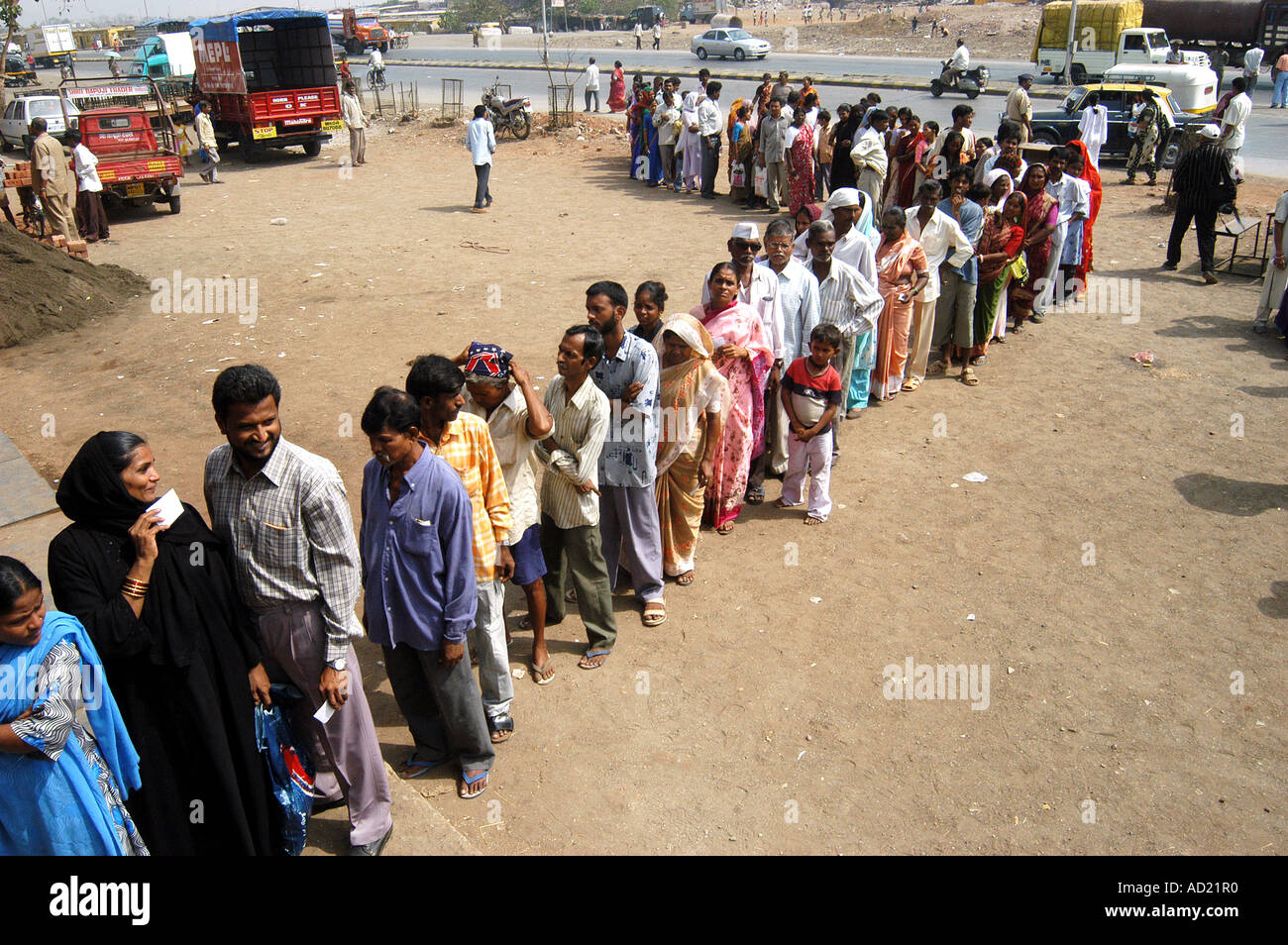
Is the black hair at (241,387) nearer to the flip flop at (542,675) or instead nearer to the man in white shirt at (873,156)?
the flip flop at (542,675)

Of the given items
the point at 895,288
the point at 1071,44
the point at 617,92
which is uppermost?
the point at 1071,44

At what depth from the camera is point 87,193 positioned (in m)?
12.9

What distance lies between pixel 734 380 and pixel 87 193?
11.8 metres

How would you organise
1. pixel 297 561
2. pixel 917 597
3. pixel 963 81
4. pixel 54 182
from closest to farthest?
pixel 297 561, pixel 917 597, pixel 54 182, pixel 963 81

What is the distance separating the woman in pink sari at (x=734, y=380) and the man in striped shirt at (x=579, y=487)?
1064 mm

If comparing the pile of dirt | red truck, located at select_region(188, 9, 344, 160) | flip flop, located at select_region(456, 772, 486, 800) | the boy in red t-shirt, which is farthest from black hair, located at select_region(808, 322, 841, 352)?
red truck, located at select_region(188, 9, 344, 160)

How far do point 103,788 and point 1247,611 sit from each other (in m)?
5.15

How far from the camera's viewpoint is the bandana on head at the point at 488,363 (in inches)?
146

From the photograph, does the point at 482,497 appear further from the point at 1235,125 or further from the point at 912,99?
the point at 912,99

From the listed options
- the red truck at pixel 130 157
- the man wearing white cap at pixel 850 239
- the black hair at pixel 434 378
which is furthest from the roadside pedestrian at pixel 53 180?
the black hair at pixel 434 378

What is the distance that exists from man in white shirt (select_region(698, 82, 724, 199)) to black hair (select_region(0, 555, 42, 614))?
13.4 metres

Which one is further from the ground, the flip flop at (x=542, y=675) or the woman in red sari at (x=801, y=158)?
the woman in red sari at (x=801, y=158)

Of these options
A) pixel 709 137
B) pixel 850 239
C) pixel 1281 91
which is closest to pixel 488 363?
pixel 850 239

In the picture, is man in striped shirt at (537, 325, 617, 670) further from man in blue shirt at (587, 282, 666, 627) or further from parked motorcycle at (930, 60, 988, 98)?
parked motorcycle at (930, 60, 988, 98)
